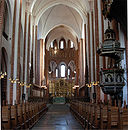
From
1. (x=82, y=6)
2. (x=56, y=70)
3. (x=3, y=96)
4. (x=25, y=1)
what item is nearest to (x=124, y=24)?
(x=3, y=96)

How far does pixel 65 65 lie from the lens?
49.5 metres

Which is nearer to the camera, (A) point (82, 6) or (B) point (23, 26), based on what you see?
(B) point (23, 26)

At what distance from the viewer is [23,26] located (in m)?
23.5

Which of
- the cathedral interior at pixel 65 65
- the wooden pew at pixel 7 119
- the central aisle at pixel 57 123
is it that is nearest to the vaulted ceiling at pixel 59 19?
the cathedral interior at pixel 65 65

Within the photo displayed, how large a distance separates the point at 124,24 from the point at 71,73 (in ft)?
123

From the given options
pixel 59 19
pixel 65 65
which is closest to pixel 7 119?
pixel 59 19

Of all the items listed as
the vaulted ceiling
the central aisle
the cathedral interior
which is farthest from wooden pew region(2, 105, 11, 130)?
the vaulted ceiling

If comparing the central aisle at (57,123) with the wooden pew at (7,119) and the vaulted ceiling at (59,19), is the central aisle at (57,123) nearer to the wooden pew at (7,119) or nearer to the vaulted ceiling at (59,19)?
the wooden pew at (7,119)

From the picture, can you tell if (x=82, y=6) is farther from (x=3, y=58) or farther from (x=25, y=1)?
(x=3, y=58)

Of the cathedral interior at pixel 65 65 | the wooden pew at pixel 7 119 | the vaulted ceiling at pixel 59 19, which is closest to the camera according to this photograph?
the wooden pew at pixel 7 119

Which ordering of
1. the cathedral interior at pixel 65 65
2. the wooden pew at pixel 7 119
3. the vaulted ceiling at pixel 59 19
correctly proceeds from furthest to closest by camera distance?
the vaulted ceiling at pixel 59 19 → the cathedral interior at pixel 65 65 → the wooden pew at pixel 7 119

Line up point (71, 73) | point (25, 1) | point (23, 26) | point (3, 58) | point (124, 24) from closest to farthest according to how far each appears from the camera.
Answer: point (124, 24)
point (3, 58)
point (23, 26)
point (25, 1)
point (71, 73)

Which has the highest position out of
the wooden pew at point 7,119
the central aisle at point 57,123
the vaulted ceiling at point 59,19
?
the vaulted ceiling at point 59,19

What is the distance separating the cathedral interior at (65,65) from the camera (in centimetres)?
785
